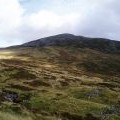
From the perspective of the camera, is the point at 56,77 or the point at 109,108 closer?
the point at 109,108

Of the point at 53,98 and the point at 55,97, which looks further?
the point at 55,97

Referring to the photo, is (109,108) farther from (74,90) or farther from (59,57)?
(59,57)

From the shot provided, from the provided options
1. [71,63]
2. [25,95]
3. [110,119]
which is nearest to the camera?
[110,119]

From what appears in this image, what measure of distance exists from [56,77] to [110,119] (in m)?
53.5

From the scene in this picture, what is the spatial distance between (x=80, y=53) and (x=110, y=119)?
479 ft

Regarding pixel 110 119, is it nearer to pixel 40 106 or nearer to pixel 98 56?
pixel 40 106

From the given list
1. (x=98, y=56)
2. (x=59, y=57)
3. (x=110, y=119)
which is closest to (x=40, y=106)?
(x=110, y=119)

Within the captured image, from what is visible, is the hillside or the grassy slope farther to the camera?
the grassy slope

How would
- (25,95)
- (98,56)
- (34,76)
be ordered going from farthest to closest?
(98,56)
(34,76)
(25,95)

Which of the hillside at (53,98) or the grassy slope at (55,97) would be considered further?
the grassy slope at (55,97)

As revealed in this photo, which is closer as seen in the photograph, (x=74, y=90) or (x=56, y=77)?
(x=74, y=90)

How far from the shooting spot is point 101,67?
163500 millimetres

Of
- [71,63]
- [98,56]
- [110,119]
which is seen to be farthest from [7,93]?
[98,56]

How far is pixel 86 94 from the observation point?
247ft
